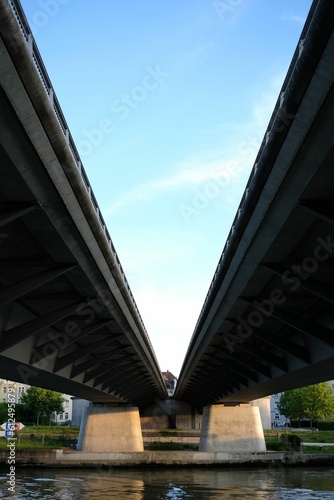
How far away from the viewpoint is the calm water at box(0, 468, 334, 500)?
29781mm

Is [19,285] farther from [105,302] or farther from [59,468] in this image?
[59,468]

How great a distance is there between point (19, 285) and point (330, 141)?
8.65 m

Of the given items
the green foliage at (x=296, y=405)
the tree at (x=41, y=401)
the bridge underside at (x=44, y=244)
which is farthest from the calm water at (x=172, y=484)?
the tree at (x=41, y=401)

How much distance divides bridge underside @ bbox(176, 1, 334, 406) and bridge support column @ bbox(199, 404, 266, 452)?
86.1 ft

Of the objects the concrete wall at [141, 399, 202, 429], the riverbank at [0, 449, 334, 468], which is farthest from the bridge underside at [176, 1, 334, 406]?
the concrete wall at [141, 399, 202, 429]

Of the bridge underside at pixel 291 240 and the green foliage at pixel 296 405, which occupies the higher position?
the bridge underside at pixel 291 240

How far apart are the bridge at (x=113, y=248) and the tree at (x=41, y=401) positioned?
83412 mm

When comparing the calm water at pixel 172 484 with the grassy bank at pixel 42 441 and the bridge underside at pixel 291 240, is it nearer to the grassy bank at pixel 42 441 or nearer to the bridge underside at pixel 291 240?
the bridge underside at pixel 291 240

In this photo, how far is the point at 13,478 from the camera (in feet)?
127

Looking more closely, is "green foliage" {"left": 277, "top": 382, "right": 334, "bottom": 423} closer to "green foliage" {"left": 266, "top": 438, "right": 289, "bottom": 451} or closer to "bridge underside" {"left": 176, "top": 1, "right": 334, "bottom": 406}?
"green foliage" {"left": 266, "top": 438, "right": 289, "bottom": 451}

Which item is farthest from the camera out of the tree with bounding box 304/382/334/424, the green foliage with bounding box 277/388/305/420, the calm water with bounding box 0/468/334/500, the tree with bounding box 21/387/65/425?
the tree with bounding box 21/387/65/425

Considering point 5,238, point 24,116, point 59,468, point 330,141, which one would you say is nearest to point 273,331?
point 5,238

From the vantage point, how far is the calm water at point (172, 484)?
97.7ft

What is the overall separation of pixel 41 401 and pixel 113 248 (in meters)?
98.6
